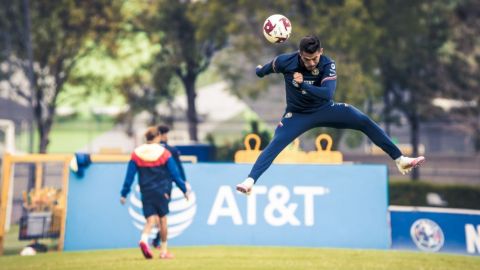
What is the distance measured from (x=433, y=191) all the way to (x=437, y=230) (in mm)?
13859

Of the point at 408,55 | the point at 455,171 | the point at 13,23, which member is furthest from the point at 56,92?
the point at 455,171

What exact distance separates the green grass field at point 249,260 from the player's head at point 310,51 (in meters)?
3.43

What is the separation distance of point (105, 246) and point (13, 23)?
18.5 m

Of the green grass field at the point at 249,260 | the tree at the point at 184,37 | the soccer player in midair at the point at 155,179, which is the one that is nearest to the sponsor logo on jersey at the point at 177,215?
the green grass field at the point at 249,260

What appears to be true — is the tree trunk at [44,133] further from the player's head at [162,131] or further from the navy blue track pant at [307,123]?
the navy blue track pant at [307,123]

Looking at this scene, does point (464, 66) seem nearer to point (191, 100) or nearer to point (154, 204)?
point (191, 100)

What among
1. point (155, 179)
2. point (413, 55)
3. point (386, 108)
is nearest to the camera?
point (155, 179)

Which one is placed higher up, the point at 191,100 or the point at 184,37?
the point at 184,37

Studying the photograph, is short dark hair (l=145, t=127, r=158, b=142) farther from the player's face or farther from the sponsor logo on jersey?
the player's face

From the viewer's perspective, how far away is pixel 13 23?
106 feet

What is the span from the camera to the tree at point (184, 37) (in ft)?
115

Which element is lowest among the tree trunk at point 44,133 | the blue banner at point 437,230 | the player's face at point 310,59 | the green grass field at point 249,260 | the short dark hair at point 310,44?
the green grass field at point 249,260

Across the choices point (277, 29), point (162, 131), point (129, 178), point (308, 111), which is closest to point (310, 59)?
point (277, 29)

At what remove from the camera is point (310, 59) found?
10453 mm
